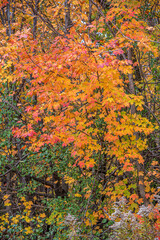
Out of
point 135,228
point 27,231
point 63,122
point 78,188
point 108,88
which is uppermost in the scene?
point 108,88

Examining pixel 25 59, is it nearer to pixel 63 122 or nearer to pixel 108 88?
pixel 63 122

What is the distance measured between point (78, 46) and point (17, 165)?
166 inches

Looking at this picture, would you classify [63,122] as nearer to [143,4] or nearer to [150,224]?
[150,224]

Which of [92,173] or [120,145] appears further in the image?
[92,173]

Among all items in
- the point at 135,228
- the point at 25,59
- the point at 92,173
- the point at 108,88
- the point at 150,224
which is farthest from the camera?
the point at 92,173

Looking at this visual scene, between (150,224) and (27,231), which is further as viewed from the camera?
(27,231)

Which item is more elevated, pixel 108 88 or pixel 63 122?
pixel 108 88

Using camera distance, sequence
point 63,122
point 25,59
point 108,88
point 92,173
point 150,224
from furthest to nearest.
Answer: point 92,173 → point 25,59 → point 63,122 → point 108,88 → point 150,224

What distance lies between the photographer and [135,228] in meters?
3.76

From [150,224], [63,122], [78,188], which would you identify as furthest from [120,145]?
[78,188]

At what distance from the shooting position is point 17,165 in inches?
271

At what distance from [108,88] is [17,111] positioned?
3317 mm

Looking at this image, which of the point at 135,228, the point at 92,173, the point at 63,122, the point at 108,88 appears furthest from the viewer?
the point at 92,173

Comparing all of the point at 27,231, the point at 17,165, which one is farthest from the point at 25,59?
the point at 27,231
